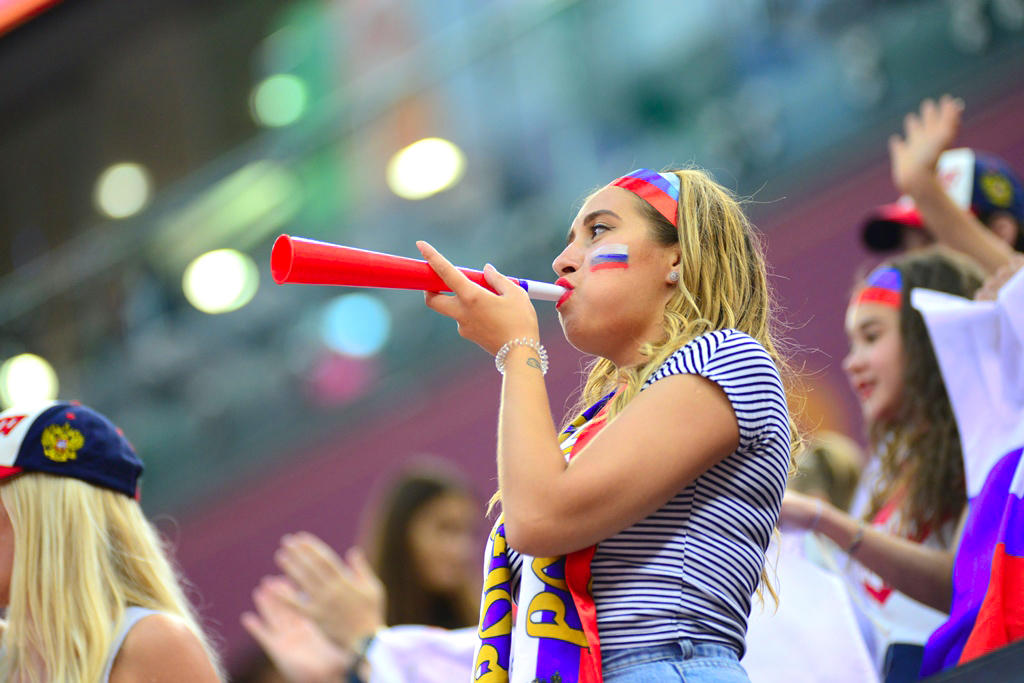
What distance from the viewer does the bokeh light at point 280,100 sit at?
6723mm

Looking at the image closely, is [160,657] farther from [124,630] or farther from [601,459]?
Answer: [601,459]

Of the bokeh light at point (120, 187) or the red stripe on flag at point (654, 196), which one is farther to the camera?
the bokeh light at point (120, 187)

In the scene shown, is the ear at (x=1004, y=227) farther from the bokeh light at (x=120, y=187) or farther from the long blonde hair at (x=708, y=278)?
the bokeh light at (x=120, y=187)

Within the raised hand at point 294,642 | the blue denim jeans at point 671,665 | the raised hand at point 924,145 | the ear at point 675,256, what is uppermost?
the raised hand at point 924,145

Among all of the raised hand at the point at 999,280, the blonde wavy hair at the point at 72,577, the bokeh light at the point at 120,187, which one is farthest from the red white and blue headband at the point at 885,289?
the bokeh light at the point at 120,187

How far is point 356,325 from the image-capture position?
5.89 m

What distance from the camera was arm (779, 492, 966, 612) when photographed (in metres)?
2.37

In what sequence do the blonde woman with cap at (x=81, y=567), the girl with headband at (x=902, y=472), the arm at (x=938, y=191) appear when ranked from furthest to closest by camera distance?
the arm at (x=938, y=191), the girl with headband at (x=902, y=472), the blonde woman with cap at (x=81, y=567)

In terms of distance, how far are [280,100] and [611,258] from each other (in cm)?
560

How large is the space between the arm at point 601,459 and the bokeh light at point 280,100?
527cm

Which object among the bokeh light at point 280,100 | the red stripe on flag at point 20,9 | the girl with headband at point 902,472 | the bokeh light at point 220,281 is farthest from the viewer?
the bokeh light at point 280,100

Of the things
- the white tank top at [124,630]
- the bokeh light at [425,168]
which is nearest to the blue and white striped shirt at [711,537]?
the white tank top at [124,630]

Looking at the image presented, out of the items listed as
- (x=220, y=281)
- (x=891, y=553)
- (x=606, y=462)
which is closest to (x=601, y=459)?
(x=606, y=462)

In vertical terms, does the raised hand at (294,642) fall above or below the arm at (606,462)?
below
